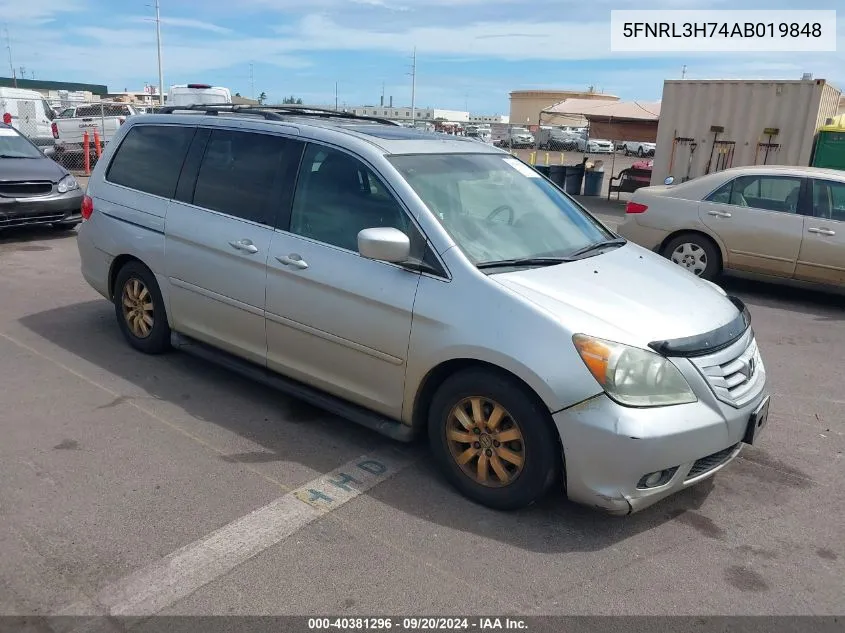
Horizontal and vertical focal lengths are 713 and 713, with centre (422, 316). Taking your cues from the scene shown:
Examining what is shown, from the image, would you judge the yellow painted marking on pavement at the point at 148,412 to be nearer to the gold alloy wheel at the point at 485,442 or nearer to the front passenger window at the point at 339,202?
the gold alloy wheel at the point at 485,442

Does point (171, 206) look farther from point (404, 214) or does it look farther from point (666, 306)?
point (666, 306)

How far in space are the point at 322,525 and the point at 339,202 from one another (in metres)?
1.82

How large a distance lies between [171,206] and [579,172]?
17.2m

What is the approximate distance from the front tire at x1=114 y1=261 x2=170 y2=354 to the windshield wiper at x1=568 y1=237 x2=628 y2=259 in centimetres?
297

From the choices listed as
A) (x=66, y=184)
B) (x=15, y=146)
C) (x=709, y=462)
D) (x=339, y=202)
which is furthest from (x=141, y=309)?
(x=15, y=146)

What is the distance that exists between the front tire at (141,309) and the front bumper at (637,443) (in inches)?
129

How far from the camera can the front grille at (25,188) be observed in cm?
964

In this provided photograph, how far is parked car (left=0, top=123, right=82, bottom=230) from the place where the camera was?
31.8 feet

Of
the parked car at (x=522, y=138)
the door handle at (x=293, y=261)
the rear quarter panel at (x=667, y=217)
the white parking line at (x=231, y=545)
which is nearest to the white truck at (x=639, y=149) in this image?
the parked car at (x=522, y=138)

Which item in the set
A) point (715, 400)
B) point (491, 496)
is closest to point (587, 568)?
point (491, 496)

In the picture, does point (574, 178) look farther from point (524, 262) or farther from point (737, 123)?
point (524, 262)

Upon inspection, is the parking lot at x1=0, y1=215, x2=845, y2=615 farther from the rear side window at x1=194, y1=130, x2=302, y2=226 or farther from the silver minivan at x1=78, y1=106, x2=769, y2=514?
the rear side window at x1=194, y1=130, x2=302, y2=226

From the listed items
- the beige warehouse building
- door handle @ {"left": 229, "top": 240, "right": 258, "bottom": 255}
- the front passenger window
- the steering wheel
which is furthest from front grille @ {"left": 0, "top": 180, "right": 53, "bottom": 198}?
the beige warehouse building

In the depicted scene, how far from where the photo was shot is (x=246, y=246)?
4395 millimetres
